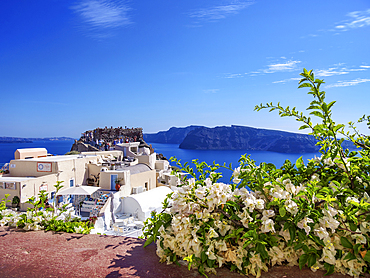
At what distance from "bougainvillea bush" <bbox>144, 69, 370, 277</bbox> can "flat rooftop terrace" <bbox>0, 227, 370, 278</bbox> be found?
0.08 m

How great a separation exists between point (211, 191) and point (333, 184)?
2.58 feet

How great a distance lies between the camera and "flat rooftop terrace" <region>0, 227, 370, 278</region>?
1.58 meters

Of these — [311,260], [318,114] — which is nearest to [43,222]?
[311,260]

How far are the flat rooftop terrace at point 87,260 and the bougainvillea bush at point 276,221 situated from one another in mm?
80

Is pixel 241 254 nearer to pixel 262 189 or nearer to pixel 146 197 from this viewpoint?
pixel 262 189

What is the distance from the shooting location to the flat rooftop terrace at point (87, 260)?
5.17 feet

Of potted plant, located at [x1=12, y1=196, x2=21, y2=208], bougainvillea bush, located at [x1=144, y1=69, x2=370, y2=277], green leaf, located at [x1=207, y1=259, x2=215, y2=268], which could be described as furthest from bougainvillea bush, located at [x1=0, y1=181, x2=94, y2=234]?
potted plant, located at [x1=12, y1=196, x2=21, y2=208]

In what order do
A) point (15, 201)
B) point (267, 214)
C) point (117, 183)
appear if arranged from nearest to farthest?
point (267, 214)
point (15, 201)
point (117, 183)

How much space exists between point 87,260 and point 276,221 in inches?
56.2

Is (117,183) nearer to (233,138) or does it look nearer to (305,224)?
(305,224)

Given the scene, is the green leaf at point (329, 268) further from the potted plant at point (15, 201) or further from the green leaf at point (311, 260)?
the potted plant at point (15, 201)

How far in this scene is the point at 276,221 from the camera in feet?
5.02

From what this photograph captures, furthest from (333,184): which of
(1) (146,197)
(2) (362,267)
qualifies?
(1) (146,197)

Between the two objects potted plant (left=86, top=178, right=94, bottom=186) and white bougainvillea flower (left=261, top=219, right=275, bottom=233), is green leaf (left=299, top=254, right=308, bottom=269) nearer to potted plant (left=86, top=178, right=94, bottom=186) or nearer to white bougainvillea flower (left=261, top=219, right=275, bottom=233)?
white bougainvillea flower (left=261, top=219, right=275, bottom=233)
